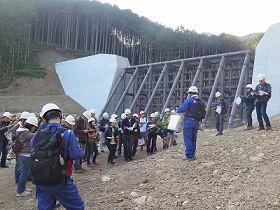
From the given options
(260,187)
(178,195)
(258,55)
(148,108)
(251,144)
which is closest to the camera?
(260,187)

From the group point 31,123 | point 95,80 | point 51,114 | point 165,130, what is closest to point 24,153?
point 31,123

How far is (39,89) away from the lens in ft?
79.7

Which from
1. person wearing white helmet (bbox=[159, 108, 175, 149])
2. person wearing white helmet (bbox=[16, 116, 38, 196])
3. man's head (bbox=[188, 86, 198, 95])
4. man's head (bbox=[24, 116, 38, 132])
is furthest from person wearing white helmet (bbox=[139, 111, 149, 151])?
person wearing white helmet (bbox=[16, 116, 38, 196])

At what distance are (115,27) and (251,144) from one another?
35405 millimetres

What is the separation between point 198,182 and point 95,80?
18358 millimetres

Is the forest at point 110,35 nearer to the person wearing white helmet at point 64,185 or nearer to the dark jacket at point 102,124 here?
the dark jacket at point 102,124

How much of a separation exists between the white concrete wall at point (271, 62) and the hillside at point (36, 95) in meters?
13.3

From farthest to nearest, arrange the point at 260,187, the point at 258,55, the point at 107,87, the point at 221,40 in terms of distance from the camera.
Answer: the point at 221,40
the point at 107,87
the point at 258,55
the point at 260,187

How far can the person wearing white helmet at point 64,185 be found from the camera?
9.68 ft

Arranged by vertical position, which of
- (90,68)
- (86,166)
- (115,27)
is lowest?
(86,166)

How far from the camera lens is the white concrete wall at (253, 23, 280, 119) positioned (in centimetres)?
1154

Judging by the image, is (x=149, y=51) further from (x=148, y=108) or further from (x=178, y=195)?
(x=178, y=195)

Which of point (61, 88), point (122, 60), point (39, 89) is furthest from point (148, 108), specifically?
point (39, 89)

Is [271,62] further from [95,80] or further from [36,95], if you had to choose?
[36,95]
